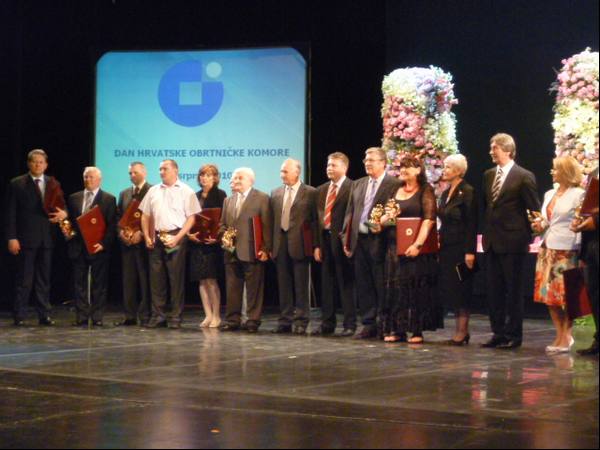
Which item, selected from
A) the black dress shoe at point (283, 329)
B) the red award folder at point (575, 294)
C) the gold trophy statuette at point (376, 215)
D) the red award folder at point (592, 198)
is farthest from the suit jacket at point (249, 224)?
the red award folder at point (592, 198)

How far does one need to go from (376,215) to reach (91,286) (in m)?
2.91

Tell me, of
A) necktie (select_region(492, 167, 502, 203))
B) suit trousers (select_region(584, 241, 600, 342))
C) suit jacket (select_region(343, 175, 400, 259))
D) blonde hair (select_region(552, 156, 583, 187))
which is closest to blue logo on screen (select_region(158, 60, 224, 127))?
suit jacket (select_region(343, 175, 400, 259))

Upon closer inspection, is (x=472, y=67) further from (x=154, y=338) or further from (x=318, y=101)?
(x=154, y=338)

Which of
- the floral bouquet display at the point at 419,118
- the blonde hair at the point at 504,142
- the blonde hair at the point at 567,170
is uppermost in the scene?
the floral bouquet display at the point at 419,118

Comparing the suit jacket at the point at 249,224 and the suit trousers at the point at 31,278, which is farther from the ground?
the suit jacket at the point at 249,224

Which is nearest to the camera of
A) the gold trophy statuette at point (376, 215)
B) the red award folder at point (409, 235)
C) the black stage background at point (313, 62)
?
the red award folder at point (409, 235)

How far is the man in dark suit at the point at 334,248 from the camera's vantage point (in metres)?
8.78

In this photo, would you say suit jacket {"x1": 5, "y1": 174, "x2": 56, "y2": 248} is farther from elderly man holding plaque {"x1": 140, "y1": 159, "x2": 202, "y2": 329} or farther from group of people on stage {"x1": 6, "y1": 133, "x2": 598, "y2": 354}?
elderly man holding plaque {"x1": 140, "y1": 159, "x2": 202, "y2": 329}

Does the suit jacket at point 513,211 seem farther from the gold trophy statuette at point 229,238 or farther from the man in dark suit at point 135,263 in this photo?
the man in dark suit at point 135,263

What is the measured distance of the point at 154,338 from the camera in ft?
28.0

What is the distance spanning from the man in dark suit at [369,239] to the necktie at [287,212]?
0.63 meters

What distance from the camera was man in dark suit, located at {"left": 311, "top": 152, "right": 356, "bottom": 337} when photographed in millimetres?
8781

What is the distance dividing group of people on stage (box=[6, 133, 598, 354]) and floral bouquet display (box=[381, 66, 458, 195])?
151cm

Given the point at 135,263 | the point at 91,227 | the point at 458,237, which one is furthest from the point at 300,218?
the point at 91,227
